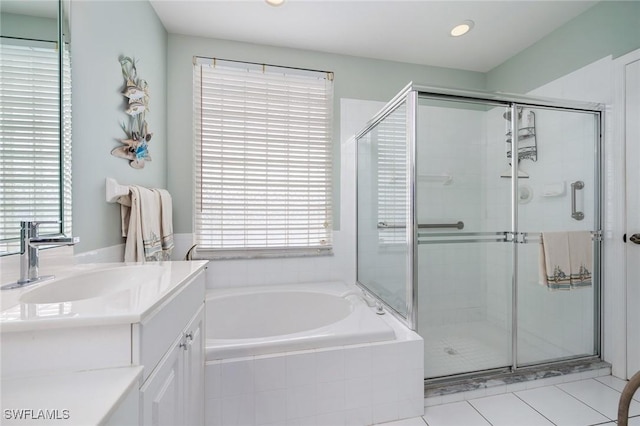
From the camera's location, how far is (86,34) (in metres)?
1.19

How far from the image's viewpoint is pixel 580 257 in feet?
5.79

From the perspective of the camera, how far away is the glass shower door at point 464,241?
66.8 inches

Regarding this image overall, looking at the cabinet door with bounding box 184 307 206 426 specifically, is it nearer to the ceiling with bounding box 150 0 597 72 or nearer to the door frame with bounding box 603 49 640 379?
the ceiling with bounding box 150 0 597 72

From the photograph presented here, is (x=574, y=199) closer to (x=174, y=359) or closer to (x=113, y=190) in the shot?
(x=174, y=359)

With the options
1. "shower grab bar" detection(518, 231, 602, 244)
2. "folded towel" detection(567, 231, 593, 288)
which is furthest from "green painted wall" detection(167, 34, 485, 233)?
"folded towel" detection(567, 231, 593, 288)

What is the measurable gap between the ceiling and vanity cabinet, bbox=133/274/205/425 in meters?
1.85

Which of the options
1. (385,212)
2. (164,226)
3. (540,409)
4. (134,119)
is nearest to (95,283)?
(164,226)

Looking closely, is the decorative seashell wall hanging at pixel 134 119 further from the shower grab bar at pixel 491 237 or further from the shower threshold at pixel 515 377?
the shower threshold at pixel 515 377

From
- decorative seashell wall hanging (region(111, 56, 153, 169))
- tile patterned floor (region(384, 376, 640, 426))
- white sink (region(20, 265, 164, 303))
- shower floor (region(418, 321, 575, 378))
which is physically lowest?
tile patterned floor (region(384, 376, 640, 426))

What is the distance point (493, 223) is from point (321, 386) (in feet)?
4.75

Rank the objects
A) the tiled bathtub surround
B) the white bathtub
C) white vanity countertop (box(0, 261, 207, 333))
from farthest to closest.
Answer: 1. the white bathtub
2. the tiled bathtub surround
3. white vanity countertop (box(0, 261, 207, 333))

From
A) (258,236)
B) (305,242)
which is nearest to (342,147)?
(305,242)

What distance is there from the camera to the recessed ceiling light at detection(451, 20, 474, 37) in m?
2.00

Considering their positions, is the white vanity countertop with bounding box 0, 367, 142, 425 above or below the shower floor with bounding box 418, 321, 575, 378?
above
